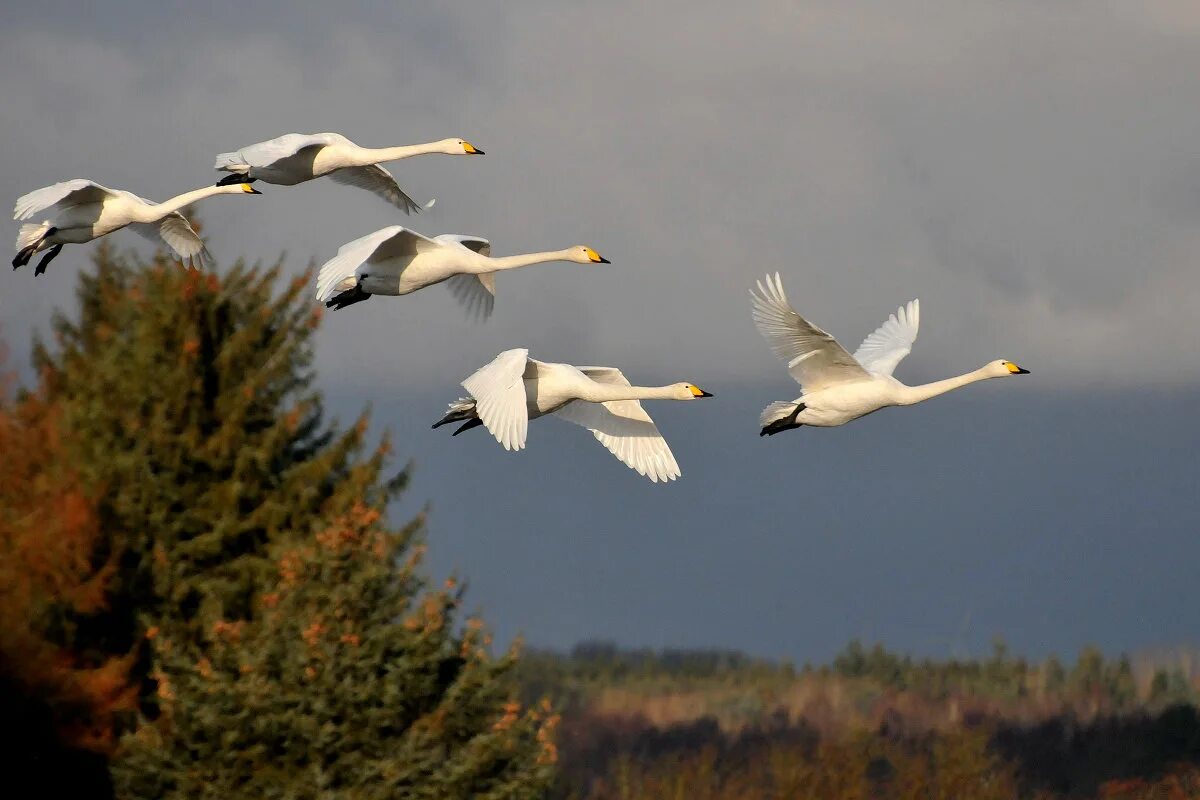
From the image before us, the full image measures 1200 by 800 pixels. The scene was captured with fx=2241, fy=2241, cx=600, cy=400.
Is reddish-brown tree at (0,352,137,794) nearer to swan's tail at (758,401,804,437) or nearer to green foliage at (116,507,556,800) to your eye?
green foliage at (116,507,556,800)

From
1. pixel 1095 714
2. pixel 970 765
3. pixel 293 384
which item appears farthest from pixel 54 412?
pixel 1095 714

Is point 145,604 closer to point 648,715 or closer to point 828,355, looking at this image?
point 648,715

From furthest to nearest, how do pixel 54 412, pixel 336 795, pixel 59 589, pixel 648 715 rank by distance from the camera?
pixel 648 715
pixel 54 412
pixel 59 589
pixel 336 795

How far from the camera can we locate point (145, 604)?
1631 inches

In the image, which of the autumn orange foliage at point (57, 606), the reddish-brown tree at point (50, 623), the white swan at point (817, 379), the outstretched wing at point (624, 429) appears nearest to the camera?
the white swan at point (817, 379)

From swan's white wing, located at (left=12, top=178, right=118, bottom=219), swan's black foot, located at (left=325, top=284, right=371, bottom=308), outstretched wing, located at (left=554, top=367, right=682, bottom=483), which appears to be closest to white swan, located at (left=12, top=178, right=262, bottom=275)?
swan's white wing, located at (left=12, top=178, right=118, bottom=219)

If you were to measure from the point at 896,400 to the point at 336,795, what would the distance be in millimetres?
11286

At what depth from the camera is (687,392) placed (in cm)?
2453

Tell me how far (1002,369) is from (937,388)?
189 cm

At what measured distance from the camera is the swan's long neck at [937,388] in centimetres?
2289

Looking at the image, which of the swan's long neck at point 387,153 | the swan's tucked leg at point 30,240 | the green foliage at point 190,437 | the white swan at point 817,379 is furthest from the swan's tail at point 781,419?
the green foliage at point 190,437

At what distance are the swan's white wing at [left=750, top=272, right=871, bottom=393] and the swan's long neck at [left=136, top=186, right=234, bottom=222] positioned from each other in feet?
21.9

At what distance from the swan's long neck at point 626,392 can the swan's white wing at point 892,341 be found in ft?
7.23

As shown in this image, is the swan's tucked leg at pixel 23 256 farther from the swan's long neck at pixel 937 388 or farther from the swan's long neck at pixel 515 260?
the swan's long neck at pixel 937 388
